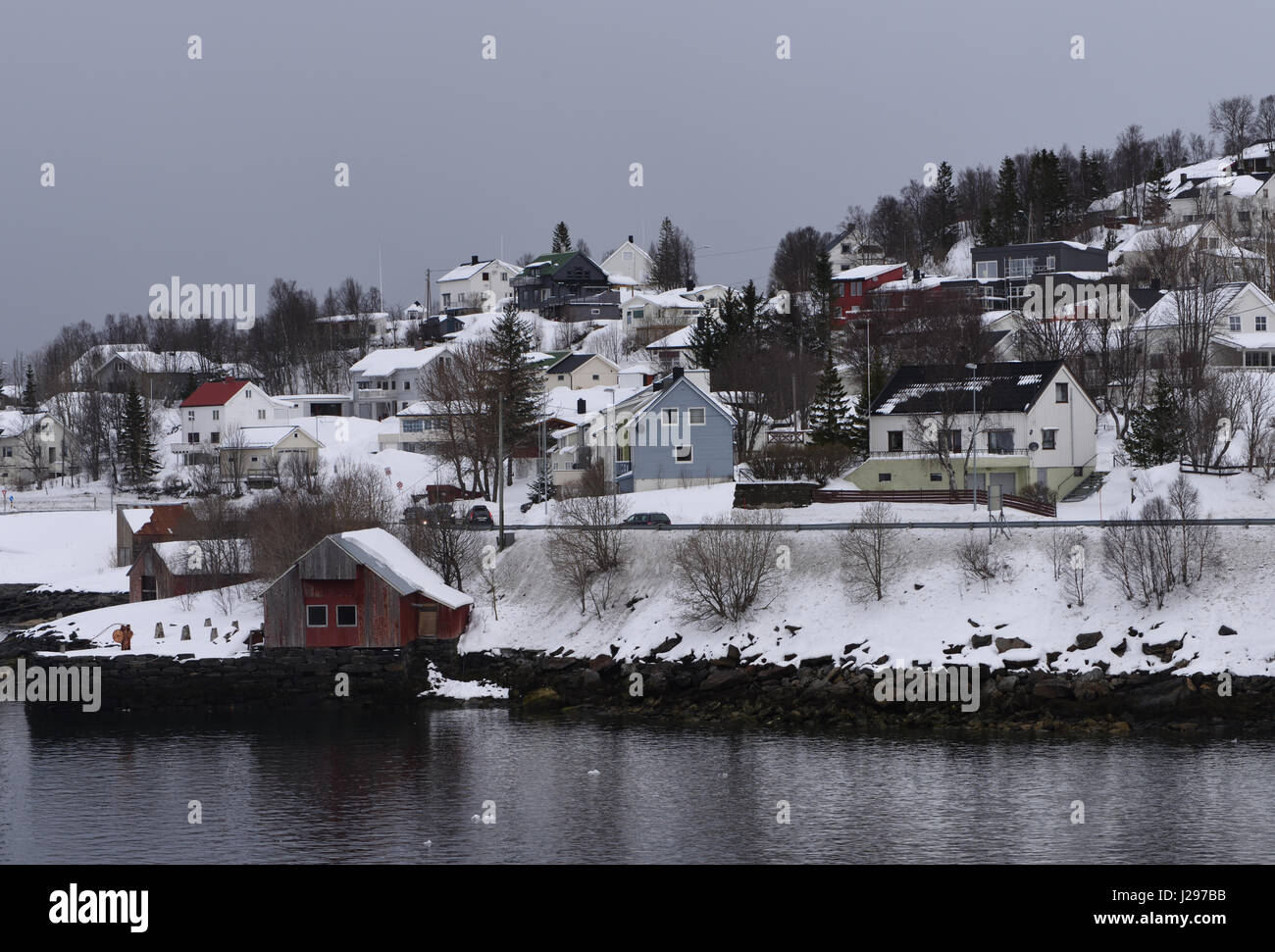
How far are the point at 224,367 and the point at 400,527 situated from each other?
75.2 metres

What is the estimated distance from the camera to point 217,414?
9150 cm

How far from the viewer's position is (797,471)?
5709cm

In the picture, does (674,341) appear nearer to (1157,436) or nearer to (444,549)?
(1157,436)

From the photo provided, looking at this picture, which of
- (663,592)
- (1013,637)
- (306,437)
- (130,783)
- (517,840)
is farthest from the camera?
(306,437)

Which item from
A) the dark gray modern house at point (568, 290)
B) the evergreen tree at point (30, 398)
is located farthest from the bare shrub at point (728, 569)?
the evergreen tree at point (30, 398)

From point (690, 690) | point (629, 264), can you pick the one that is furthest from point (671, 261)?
point (690, 690)

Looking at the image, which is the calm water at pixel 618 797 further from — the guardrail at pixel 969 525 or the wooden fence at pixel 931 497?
the wooden fence at pixel 931 497

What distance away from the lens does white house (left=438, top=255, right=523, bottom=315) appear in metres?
138

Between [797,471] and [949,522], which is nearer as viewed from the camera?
[949,522]

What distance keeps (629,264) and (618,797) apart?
11853 centimetres

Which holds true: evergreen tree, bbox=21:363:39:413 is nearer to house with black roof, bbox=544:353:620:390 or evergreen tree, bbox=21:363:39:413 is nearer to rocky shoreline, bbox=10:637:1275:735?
house with black roof, bbox=544:353:620:390

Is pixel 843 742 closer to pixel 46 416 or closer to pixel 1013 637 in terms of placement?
pixel 1013 637
